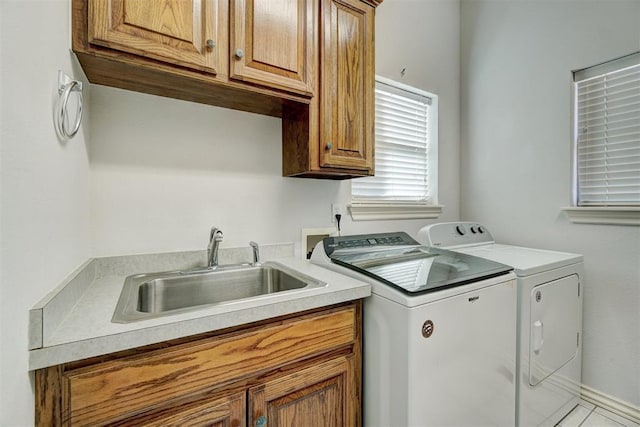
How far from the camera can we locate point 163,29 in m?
1.03

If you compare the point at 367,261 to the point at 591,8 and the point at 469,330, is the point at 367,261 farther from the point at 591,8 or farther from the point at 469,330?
the point at 591,8

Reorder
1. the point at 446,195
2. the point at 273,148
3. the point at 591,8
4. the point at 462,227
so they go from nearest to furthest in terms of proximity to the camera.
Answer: the point at 273,148, the point at 591,8, the point at 462,227, the point at 446,195

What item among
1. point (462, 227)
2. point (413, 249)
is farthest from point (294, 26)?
point (462, 227)

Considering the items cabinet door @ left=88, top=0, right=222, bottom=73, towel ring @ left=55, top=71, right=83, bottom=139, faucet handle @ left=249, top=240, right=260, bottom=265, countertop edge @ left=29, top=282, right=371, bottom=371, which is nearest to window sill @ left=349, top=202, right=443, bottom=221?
faucet handle @ left=249, top=240, right=260, bottom=265

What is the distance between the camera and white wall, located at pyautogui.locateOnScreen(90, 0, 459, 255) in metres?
1.26

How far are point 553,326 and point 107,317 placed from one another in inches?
78.8

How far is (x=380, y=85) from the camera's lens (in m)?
2.14

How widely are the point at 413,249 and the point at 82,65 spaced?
1.73 m

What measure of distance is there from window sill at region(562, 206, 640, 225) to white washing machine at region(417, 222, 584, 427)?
270 millimetres

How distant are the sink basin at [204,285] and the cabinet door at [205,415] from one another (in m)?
0.32

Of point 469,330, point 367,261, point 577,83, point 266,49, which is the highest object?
point 577,83

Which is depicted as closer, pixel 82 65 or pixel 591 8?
pixel 82 65

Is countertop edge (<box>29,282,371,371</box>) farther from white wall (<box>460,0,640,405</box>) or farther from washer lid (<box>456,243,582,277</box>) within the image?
white wall (<box>460,0,640,405</box>)

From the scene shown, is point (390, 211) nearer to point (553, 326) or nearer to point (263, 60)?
point (553, 326)
